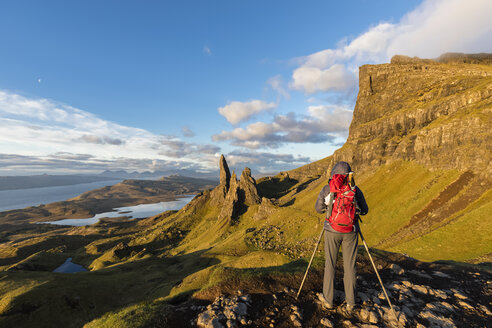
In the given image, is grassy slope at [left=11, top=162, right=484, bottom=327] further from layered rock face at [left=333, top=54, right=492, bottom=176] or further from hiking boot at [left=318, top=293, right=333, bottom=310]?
layered rock face at [left=333, top=54, right=492, bottom=176]

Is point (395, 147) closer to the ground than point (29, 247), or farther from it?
farther from it

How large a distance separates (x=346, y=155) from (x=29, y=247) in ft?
738

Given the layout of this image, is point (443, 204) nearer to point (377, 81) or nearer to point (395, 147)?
point (395, 147)

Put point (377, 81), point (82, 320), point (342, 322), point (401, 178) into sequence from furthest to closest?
point (377, 81), point (401, 178), point (82, 320), point (342, 322)

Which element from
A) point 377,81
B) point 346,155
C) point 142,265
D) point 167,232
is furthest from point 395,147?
point 167,232

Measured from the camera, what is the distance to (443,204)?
5322 centimetres

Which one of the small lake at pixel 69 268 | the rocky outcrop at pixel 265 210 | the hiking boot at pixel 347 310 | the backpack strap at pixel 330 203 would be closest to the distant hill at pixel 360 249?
the hiking boot at pixel 347 310

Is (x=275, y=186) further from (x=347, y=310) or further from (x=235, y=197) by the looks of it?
(x=347, y=310)

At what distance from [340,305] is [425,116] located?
118 meters

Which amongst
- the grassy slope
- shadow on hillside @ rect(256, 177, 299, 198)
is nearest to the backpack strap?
the grassy slope

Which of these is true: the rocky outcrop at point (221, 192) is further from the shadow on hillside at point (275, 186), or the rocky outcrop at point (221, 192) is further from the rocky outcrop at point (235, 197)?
the shadow on hillside at point (275, 186)

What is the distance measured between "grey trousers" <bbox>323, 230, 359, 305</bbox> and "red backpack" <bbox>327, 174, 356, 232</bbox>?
46 cm

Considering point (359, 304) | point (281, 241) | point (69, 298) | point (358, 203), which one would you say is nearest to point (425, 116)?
point (281, 241)

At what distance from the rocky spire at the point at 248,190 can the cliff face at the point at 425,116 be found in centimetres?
5467
